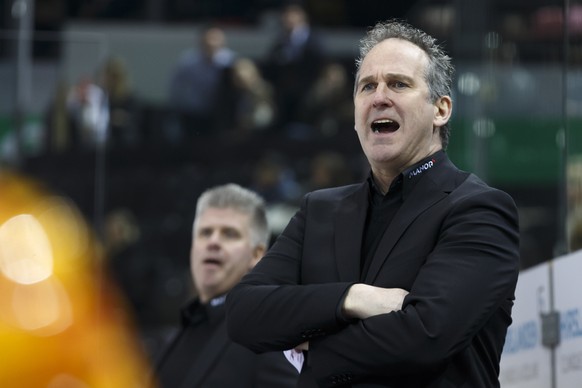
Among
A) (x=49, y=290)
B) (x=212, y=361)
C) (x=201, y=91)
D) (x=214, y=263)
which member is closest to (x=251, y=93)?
(x=201, y=91)

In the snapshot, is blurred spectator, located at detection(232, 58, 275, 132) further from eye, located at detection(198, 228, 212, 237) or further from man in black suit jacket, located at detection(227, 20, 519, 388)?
man in black suit jacket, located at detection(227, 20, 519, 388)

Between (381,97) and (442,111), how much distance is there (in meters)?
0.17

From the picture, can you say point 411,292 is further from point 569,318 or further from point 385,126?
point 569,318

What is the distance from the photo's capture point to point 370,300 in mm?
2367

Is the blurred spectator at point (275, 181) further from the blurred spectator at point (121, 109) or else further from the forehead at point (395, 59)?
the forehead at point (395, 59)

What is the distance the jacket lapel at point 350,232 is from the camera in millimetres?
2518

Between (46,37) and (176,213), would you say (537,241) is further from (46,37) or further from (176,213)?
(176,213)

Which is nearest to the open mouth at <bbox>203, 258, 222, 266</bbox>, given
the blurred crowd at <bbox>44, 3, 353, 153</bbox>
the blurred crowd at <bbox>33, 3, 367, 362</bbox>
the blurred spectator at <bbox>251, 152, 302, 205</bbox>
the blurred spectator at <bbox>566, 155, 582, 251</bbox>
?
the blurred spectator at <bbox>566, 155, 582, 251</bbox>

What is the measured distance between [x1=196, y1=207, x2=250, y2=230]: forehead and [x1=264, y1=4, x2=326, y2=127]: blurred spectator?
4.90m

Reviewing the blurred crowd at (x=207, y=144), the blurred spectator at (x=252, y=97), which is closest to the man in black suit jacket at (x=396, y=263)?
the blurred crowd at (x=207, y=144)

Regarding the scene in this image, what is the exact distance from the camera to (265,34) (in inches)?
369

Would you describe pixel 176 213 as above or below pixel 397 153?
below

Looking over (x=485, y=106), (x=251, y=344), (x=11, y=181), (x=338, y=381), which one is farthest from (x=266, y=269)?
(x=485, y=106)

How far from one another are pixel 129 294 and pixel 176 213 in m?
0.70
